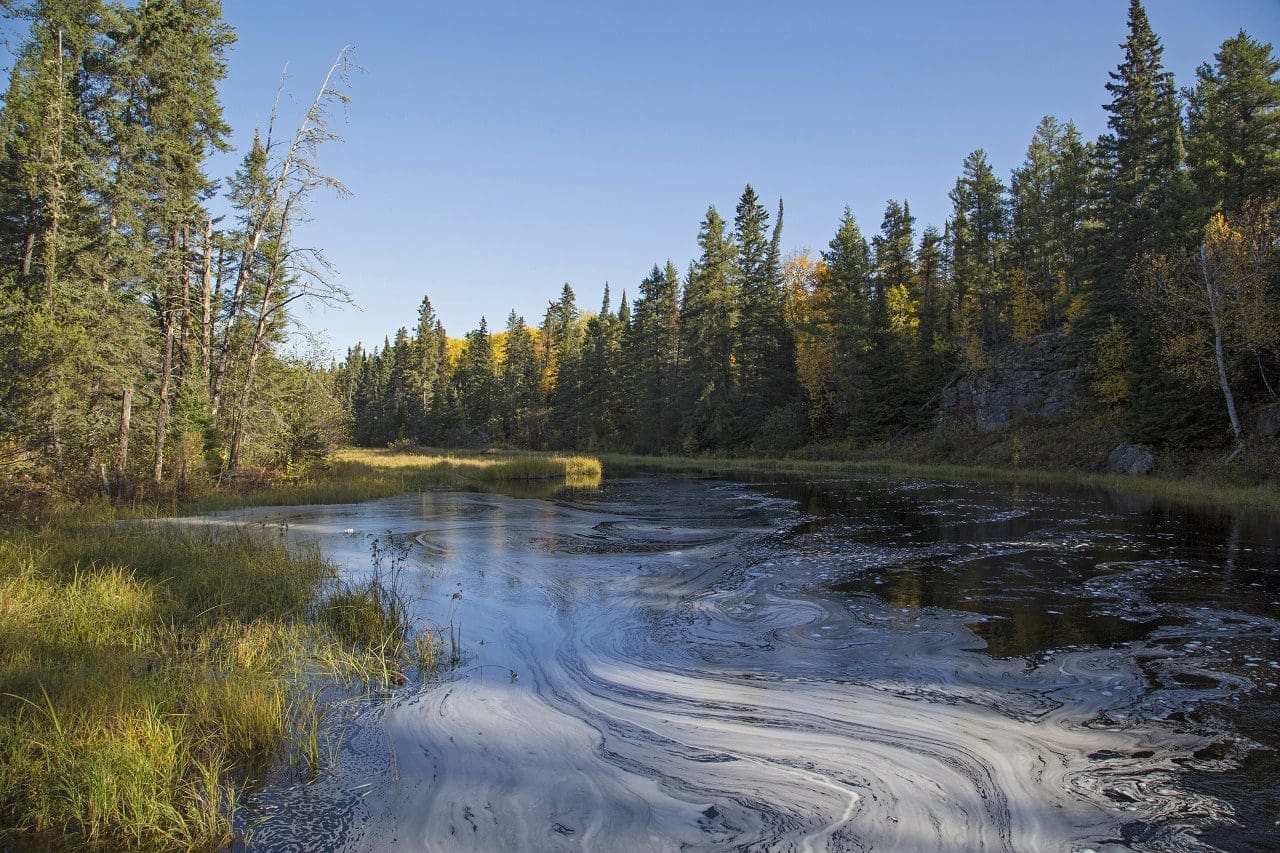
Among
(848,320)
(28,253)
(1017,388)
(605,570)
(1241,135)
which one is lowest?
(605,570)

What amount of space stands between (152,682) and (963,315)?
48.3m

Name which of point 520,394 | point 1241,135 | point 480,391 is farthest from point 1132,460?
point 480,391

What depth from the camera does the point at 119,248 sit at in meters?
17.0

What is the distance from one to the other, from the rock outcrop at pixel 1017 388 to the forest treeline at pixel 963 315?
1.31m

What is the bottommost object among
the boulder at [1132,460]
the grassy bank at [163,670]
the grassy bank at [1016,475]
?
the grassy bank at [163,670]

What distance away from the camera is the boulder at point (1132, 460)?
84.7 feet

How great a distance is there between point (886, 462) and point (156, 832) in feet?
125

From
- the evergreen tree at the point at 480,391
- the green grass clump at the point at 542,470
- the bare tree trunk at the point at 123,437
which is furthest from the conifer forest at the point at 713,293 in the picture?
the evergreen tree at the point at 480,391

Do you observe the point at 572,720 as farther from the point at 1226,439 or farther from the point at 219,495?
the point at 1226,439

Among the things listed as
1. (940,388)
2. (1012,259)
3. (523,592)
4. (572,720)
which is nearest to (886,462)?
(940,388)

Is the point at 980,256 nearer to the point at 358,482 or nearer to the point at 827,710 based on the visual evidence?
the point at 358,482

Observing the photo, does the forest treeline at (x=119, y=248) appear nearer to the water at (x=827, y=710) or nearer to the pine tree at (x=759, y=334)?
the water at (x=827, y=710)

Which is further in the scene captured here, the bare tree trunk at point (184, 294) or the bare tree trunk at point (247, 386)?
the bare tree trunk at point (247, 386)

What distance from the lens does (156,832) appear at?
3.57 meters
